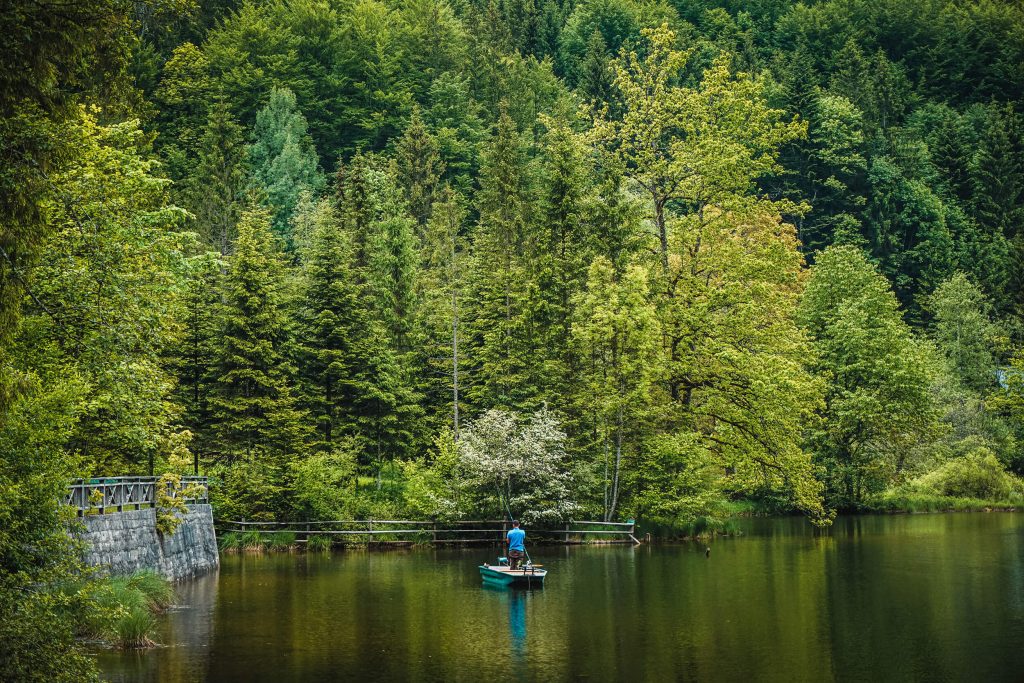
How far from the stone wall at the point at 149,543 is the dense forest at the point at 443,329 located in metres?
2.36

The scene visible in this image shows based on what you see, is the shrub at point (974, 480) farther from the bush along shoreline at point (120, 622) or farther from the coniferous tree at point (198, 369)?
the bush along shoreline at point (120, 622)

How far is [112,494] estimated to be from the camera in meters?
28.6

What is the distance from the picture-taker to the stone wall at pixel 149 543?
26.2 metres

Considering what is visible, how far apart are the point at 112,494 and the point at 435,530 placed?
1867cm

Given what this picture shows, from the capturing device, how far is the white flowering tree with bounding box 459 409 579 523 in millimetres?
43844

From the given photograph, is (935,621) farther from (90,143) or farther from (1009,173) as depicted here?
(1009,173)

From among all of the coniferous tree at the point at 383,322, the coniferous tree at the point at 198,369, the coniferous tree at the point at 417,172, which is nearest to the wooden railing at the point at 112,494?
the coniferous tree at the point at 198,369

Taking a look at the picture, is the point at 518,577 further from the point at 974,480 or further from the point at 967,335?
the point at 967,335

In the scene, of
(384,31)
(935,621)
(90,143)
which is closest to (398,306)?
(90,143)

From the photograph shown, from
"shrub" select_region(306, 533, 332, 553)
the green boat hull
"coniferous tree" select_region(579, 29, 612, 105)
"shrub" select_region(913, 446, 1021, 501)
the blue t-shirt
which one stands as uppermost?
"coniferous tree" select_region(579, 29, 612, 105)

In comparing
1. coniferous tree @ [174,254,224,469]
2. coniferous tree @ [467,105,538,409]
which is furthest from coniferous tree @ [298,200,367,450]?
coniferous tree @ [467,105,538,409]

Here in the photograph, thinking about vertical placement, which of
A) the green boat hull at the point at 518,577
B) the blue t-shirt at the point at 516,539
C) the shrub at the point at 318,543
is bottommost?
the green boat hull at the point at 518,577

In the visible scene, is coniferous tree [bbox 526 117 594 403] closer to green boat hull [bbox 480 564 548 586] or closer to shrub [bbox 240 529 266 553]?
shrub [bbox 240 529 266 553]

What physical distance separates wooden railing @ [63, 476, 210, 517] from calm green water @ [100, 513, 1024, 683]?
324 cm
